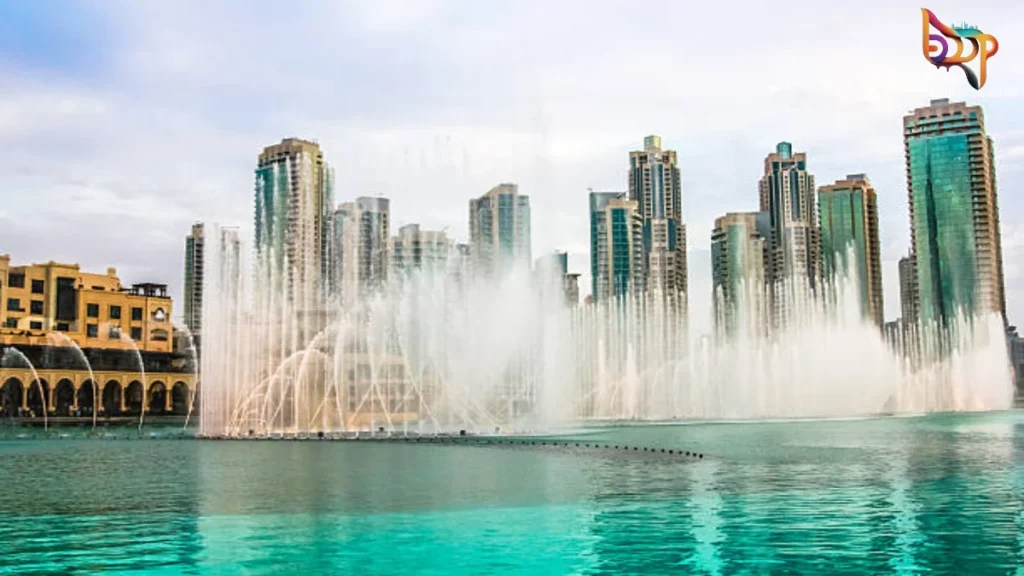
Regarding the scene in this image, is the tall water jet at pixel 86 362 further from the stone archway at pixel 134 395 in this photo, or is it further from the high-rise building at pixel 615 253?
the high-rise building at pixel 615 253

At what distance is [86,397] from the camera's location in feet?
318

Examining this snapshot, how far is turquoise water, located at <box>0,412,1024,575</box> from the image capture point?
1703cm

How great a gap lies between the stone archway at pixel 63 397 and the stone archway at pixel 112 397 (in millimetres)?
3534

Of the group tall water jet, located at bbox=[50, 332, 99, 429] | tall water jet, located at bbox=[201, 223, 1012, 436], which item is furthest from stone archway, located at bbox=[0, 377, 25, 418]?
tall water jet, located at bbox=[201, 223, 1012, 436]

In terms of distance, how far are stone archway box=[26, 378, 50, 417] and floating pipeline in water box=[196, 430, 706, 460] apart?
41.2 m

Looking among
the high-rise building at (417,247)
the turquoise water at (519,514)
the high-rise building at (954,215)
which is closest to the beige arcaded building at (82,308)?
the high-rise building at (417,247)

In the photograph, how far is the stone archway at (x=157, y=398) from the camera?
103 meters

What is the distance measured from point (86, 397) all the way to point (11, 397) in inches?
298

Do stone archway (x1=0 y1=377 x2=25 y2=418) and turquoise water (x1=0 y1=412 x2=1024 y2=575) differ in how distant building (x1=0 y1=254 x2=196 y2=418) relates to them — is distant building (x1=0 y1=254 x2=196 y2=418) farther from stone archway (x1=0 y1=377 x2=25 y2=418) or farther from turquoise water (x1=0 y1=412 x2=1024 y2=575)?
turquoise water (x1=0 y1=412 x2=1024 y2=575)

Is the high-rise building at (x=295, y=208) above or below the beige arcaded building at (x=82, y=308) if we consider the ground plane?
above

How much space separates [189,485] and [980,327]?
14574 cm

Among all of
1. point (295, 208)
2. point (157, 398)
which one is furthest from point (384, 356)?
point (295, 208)

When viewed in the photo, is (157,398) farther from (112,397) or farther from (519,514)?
(519,514)

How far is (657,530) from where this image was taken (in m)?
20.0
